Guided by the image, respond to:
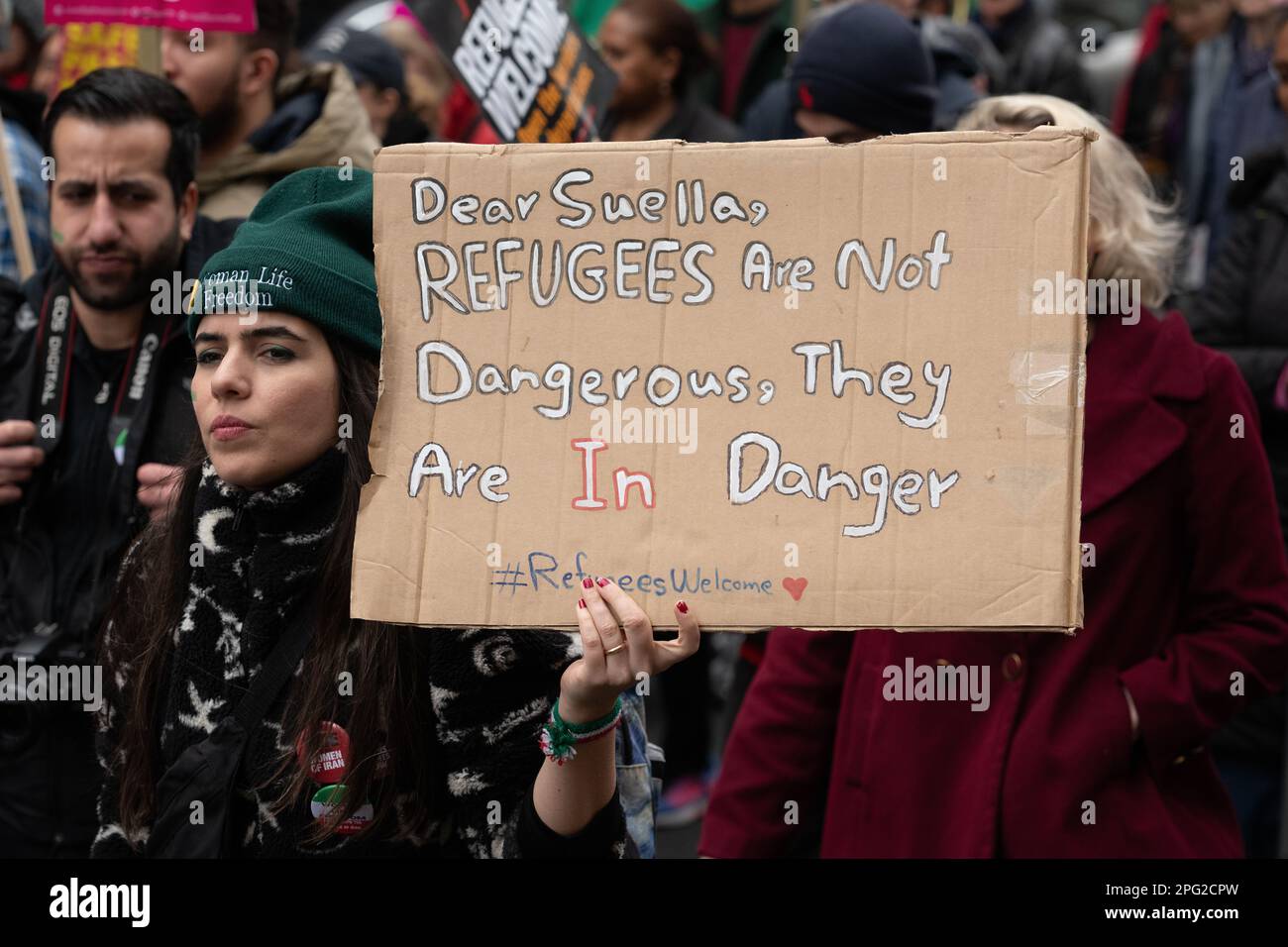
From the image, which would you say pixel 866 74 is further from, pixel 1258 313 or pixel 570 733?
pixel 570 733

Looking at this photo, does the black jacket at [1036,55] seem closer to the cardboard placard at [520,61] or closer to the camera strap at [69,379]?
the cardboard placard at [520,61]

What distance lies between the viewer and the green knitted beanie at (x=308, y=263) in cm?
272

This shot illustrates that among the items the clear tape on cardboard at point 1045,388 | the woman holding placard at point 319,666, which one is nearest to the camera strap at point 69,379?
the woman holding placard at point 319,666

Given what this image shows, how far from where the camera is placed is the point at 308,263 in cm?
273

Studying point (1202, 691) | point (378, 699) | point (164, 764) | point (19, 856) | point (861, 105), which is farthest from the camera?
point (861, 105)

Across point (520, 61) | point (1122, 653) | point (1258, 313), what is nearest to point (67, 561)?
point (520, 61)

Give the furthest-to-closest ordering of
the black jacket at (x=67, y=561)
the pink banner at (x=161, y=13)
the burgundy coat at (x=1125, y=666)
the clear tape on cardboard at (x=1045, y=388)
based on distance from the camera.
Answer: the pink banner at (x=161, y=13), the black jacket at (x=67, y=561), the burgundy coat at (x=1125, y=666), the clear tape on cardboard at (x=1045, y=388)

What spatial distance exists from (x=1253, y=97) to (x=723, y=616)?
221 inches

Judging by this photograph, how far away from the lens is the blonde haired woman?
3.12 meters

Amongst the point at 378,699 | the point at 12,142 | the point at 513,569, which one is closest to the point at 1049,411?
the point at 513,569

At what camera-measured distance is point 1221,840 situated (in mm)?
3209

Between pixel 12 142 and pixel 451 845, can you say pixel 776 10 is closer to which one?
pixel 12 142

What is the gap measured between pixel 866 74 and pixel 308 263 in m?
2.42

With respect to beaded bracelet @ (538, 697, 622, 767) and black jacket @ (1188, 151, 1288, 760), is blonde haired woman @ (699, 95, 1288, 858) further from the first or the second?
black jacket @ (1188, 151, 1288, 760)
